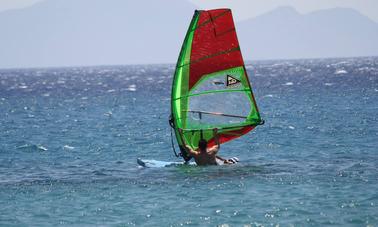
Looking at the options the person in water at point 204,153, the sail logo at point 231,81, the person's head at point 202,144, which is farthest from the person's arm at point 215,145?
the sail logo at point 231,81

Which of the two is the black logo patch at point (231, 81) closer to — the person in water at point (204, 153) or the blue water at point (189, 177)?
the person in water at point (204, 153)

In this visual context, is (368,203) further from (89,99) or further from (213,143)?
(89,99)

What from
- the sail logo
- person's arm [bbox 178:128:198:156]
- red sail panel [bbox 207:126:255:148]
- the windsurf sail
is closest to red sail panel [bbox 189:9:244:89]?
the windsurf sail

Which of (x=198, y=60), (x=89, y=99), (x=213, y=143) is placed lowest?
(x=89, y=99)

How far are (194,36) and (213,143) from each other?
193 inches

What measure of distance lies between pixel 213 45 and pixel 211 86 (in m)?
1.78

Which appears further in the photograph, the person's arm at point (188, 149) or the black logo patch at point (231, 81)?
the black logo patch at point (231, 81)

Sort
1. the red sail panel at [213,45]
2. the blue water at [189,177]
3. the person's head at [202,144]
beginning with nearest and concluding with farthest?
the blue water at [189,177] < the person's head at [202,144] < the red sail panel at [213,45]

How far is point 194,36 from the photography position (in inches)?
1300

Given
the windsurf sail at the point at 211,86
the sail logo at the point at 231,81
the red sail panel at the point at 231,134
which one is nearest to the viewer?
the windsurf sail at the point at 211,86

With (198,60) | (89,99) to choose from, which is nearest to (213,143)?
(198,60)

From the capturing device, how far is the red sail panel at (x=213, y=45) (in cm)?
3303

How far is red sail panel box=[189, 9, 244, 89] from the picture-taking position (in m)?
33.0

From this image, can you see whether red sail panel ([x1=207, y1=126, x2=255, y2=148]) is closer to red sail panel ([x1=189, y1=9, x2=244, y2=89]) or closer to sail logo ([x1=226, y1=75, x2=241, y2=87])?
sail logo ([x1=226, y1=75, x2=241, y2=87])
